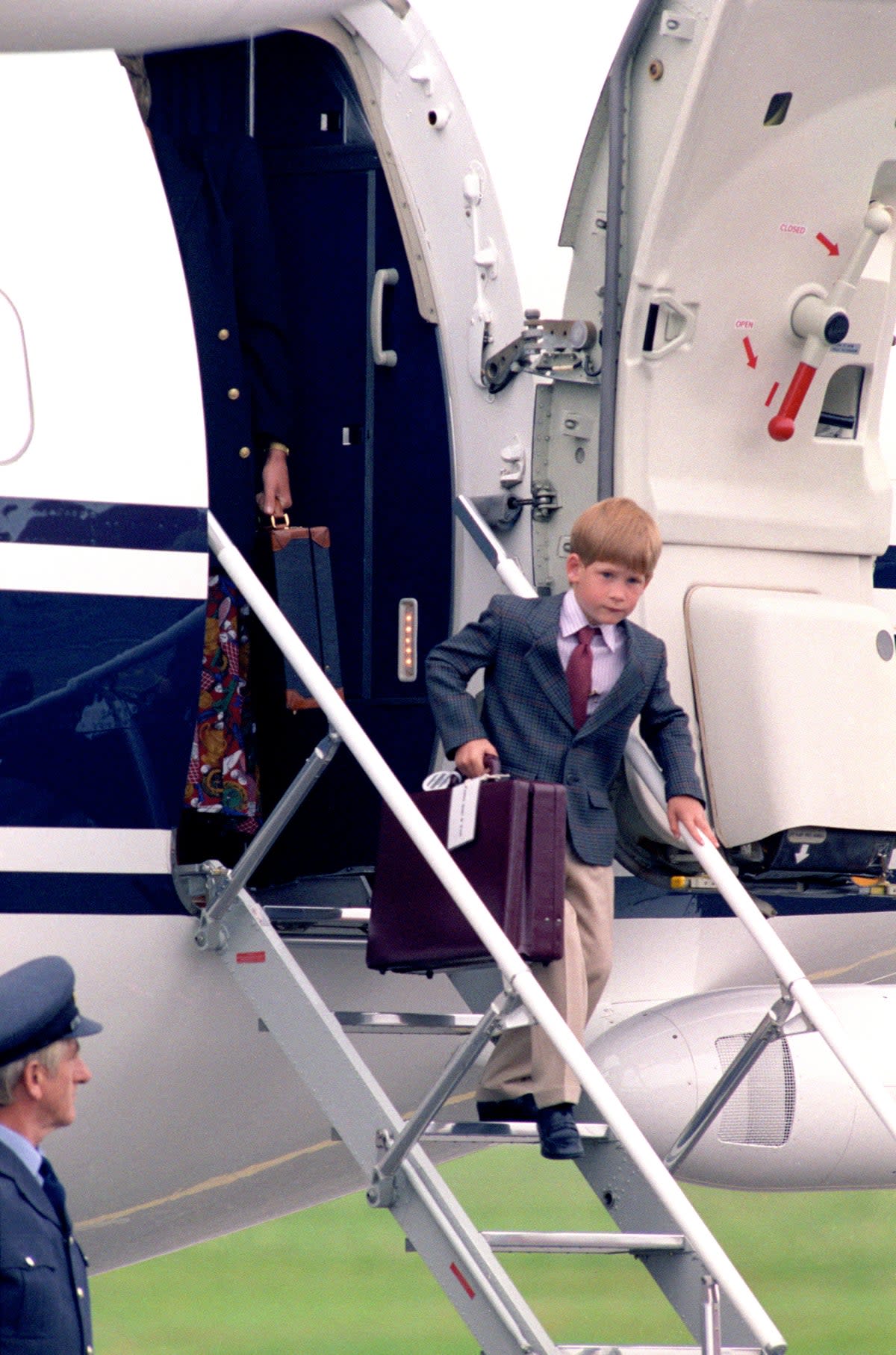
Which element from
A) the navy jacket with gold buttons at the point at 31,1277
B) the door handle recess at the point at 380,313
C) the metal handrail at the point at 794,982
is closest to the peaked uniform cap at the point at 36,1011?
the navy jacket with gold buttons at the point at 31,1277

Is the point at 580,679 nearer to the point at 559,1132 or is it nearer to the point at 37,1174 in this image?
the point at 559,1132

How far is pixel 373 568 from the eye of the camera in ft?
18.8

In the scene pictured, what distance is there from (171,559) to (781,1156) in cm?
225

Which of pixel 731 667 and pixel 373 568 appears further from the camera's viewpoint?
pixel 373 568

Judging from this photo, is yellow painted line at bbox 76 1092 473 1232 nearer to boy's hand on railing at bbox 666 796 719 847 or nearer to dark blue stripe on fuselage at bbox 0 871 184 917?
dark blue stripe on fuselage at bbox 0 871 184 917

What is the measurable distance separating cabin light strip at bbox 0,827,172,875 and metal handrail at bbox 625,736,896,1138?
1.23 m

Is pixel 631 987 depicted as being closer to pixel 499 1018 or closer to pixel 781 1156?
pixel 781 1156

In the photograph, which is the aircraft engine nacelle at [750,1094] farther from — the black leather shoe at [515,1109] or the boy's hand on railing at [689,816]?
the boy's hand on railing at [689,816]

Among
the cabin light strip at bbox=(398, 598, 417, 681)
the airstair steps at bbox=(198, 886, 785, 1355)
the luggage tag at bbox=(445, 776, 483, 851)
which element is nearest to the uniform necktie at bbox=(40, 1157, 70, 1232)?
the airstair steps at bbox=(198, 886, 785, 1355)

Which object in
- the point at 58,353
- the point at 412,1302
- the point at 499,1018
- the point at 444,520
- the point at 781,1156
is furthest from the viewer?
the point at 412,1302

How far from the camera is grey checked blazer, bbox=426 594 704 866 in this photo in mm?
4664

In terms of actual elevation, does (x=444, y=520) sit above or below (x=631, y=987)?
above

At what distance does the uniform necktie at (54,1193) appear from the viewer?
314 centimetres

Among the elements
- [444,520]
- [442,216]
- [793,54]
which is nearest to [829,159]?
[793,54]
